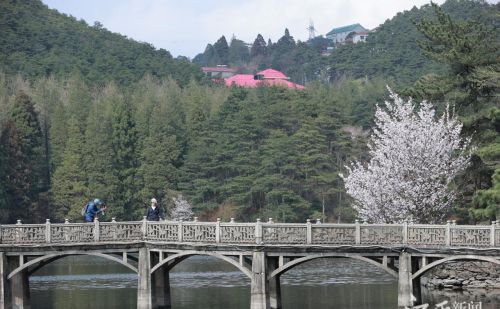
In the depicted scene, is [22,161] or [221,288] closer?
[221,288]

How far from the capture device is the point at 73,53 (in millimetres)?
180750

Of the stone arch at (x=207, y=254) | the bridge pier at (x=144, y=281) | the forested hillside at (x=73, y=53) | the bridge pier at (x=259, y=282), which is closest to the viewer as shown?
the bridge pier at (x=259, y=282)

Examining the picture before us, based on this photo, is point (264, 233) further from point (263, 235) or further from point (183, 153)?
point (183, 153)

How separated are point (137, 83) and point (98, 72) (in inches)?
281

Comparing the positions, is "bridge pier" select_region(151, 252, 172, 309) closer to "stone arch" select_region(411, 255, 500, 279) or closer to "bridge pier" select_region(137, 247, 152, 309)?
"bridge pier" select_region(137, 247, 152, 309)

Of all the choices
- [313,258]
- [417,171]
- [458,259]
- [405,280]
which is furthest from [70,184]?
[458,259]

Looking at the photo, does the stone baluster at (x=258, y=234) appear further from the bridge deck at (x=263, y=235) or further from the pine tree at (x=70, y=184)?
the pine tree at (x=70, y=184)

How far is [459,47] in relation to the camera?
65750mm

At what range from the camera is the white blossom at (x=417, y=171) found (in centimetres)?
6444

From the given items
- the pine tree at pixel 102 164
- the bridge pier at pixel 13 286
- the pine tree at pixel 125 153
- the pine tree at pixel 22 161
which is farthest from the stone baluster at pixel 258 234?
the pine tree at pixel 125 153

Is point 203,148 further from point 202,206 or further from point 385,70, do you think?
point 385,70

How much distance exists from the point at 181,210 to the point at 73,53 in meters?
75.5

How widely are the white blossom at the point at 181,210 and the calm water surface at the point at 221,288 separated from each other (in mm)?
26757

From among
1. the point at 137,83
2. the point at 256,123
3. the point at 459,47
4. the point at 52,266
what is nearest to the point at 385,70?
the point at 137,83
